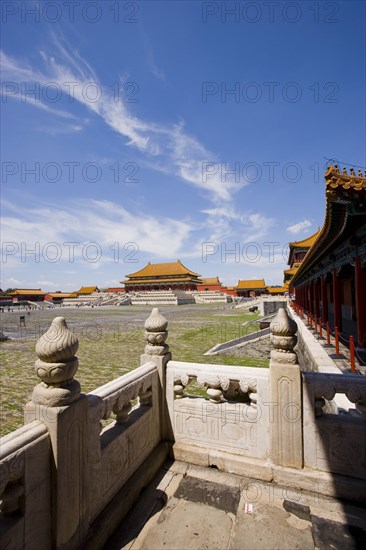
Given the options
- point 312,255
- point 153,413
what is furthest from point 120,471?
point 312,255

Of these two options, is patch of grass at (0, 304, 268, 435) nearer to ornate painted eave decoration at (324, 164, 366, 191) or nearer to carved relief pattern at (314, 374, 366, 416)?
carved relief pattern at (314, 374, 366, 416)

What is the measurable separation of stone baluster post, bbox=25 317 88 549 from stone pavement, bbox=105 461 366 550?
0.58m

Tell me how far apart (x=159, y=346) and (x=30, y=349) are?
34.9 feet

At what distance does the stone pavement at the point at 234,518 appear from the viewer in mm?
2146

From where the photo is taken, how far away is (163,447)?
10.6 ft

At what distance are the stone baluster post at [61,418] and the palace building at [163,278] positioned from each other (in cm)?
6307

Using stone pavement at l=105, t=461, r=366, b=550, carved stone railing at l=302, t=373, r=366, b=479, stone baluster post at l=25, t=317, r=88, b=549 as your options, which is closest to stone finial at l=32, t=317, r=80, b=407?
stone baluster post at l=25, t=317, r=88, b=549

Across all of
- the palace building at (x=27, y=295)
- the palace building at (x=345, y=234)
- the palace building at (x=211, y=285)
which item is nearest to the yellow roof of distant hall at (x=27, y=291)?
the palace building at (x=27, y=295)

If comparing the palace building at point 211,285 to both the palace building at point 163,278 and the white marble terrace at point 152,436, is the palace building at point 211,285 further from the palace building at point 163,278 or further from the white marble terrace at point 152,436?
the white marble terrace at point 152,436

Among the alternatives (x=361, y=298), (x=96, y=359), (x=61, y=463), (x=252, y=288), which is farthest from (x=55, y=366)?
(x=252, y=288)

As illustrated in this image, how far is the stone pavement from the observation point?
2146 mm

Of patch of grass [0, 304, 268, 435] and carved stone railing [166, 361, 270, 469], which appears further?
patch of grass [0, 304, 268, 435]

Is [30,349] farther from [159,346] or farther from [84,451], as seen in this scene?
[84,451]

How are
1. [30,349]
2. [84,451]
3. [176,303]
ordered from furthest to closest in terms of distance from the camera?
[176,303] → [30,349] → [84,451]
